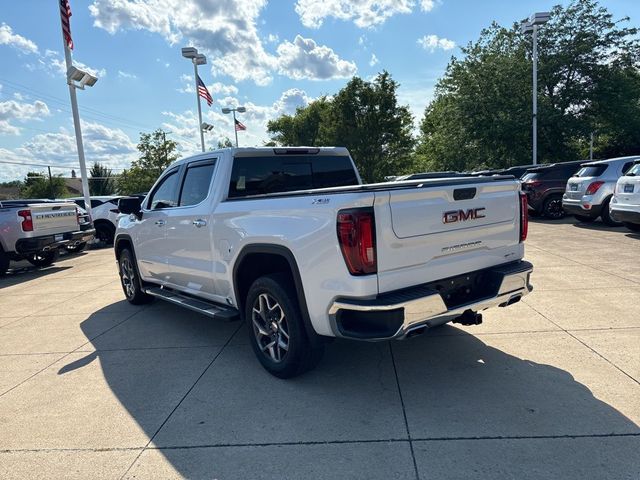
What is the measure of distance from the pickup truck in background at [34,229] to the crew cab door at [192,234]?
627 centimetres

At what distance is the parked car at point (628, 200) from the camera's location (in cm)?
941

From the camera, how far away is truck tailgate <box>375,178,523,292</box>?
3.10 m

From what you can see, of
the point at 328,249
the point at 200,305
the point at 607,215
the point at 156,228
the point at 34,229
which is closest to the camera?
the point at 328,249

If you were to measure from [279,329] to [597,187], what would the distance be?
1081 cm

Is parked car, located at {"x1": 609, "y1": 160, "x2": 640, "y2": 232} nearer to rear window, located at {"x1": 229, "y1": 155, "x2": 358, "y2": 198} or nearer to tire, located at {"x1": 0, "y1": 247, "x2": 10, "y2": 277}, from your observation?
rear window, located at {"x1": 229, "y1": 155, "x2": 358, "y2": 198}

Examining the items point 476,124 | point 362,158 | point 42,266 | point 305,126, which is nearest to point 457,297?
point 42,266

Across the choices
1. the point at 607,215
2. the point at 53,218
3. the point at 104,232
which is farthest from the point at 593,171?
the point at 104,232

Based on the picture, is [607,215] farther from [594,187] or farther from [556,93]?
[556,93]

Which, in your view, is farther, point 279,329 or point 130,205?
point 130,205

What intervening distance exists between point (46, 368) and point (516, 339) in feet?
14.9

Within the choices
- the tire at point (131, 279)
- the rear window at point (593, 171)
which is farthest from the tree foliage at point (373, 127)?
the tire at point (131, 279)

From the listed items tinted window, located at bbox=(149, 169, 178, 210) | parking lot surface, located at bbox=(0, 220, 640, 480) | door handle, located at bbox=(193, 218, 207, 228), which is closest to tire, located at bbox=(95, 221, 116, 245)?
parking lot surface, located at bbox=(0, 220, 640, 480)

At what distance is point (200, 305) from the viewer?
4.77 metres

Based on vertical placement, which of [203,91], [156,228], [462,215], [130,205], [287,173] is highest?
[203,91]
